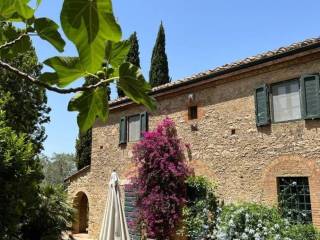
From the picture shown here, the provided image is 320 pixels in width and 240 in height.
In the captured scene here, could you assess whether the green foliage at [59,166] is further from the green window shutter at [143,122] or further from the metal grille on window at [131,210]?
the green window shutter at [143,122]

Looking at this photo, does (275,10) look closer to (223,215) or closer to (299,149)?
(299,149)

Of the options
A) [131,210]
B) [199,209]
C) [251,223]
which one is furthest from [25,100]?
[251,223]

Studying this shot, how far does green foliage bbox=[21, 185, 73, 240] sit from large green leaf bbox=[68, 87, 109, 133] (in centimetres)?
782

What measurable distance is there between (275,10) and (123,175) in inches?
349

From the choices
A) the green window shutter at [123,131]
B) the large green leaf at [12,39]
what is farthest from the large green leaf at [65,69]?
the green window shutter at [123,131]

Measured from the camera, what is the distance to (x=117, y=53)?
0.87 meters

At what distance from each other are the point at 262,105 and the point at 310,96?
1.39m

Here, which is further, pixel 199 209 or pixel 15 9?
pixel 199 209

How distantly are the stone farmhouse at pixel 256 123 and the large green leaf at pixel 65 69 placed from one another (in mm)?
9382

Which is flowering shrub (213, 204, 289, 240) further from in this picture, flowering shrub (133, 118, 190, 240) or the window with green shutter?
the window with green shutter

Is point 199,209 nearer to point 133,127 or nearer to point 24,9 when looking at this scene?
point 133,127

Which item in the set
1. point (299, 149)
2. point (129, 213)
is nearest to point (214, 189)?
point (299, 149)

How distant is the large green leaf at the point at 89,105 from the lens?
917 mm

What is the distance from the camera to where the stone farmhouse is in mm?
9438
